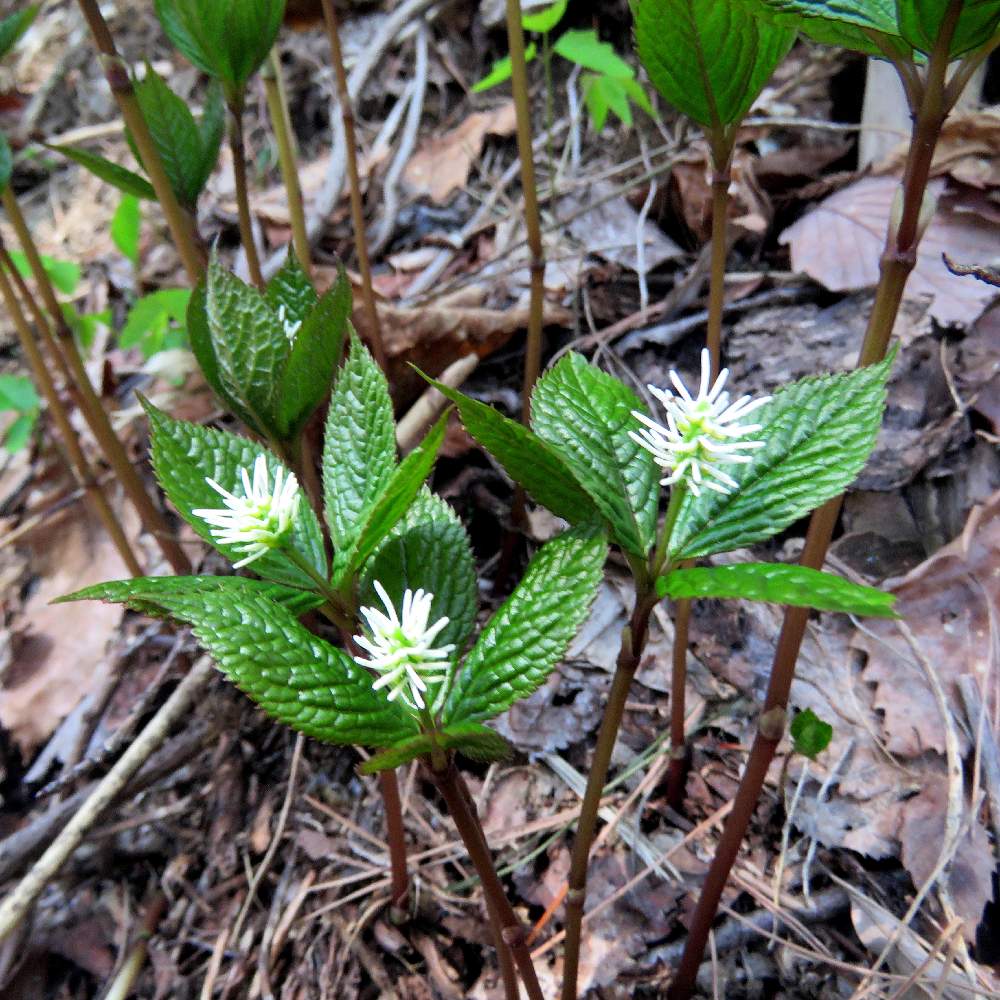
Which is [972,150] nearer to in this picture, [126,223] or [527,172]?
[527,172]

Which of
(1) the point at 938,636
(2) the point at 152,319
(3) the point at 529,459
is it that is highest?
(3) the point at 529,459

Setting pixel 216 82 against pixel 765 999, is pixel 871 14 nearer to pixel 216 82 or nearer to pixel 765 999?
pixel 216 82

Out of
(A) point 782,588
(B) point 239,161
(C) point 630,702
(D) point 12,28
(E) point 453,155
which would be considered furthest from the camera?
(E) point 453,155

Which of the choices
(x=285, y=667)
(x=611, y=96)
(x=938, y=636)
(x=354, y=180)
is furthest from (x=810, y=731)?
(x=611, y=96)

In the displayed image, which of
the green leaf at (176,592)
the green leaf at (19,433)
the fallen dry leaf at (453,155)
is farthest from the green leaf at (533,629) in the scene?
the fallen dry leaf at (453,155)

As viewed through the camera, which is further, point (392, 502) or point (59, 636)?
point (59, 636)

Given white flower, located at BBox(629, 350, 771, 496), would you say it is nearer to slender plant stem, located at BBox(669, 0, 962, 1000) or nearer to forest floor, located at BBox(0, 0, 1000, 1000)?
slender plant stem, located at BBox(669, 0, 962, 1000)

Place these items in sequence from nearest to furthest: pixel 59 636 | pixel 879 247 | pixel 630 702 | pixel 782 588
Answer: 1. pixel 782 588
2. pixel 630 702
3. pixel 879 247
4. pixel 59 636

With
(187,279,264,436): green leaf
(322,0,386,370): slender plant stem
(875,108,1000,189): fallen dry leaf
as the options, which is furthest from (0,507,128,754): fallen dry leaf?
(875,108,1000,189): fallen dry leaf
